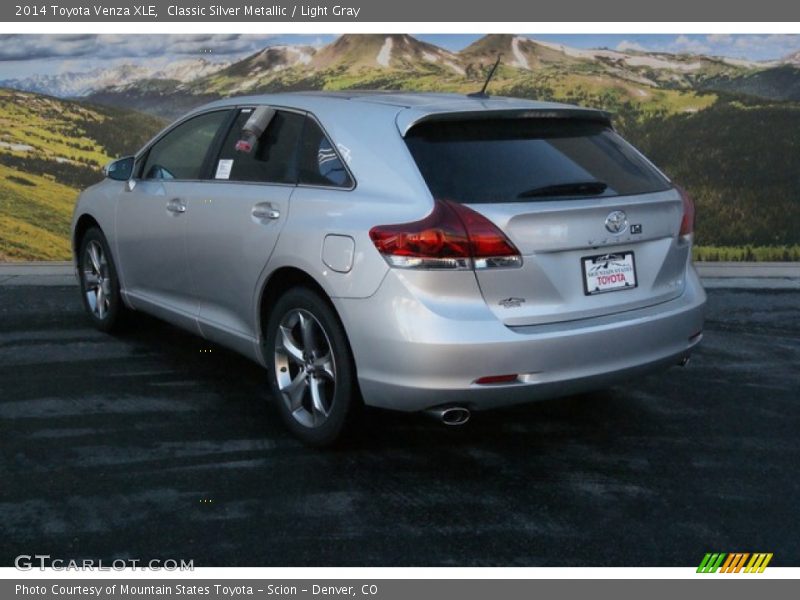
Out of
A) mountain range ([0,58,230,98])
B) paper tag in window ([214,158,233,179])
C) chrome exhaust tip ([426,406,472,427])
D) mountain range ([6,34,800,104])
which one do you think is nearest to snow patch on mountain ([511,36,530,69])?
mountain range ([6,34,800,104])

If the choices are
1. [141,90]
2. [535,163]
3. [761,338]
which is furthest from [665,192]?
[141,90]

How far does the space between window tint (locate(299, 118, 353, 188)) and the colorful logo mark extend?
7.06 ft

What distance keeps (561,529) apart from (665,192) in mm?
1770

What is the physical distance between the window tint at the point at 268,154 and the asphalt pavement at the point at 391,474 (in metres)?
1.23

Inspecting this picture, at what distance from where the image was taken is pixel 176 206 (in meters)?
5.81

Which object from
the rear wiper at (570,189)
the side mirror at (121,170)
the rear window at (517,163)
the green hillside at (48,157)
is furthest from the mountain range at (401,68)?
the rear wiper at (570,189)

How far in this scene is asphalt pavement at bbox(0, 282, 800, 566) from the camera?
3.86 meters

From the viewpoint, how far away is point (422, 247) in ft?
13.8

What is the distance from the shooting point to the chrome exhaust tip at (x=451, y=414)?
4332mm

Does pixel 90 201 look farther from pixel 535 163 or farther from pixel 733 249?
pixel 733 249

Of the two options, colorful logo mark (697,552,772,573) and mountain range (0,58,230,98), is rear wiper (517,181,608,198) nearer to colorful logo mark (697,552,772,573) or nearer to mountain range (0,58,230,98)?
colorful logo mark (697,552,772,573)

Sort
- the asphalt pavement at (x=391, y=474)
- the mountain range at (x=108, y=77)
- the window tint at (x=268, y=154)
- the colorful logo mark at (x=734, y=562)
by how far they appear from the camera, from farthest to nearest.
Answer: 1. the mountain range at (x=108, y=77)
2. the window tint at (x=268, y=154)
3. the asphalt pavement at (x=391, y=474)
4. the colorful logo mark at (x=734, y=562)

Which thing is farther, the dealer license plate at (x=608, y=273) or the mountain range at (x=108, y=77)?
the mountain range at (x=108, y=77)

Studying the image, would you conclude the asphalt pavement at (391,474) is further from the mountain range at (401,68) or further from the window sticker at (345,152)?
the mountain range at (401,68)
